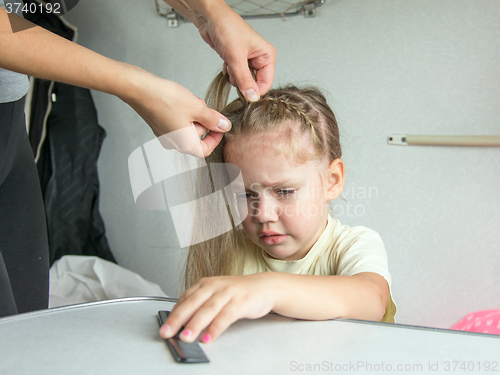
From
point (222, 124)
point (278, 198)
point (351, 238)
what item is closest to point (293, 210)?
point (278, 198)

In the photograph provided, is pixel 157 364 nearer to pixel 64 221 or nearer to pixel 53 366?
pixel 53 366

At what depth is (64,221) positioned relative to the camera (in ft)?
4.72

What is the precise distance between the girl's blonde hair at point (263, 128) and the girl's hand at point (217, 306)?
0.36m

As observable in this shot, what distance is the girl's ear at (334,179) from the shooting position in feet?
2.73

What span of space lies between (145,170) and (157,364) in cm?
74

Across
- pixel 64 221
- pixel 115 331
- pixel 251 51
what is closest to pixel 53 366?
pixel 115 331

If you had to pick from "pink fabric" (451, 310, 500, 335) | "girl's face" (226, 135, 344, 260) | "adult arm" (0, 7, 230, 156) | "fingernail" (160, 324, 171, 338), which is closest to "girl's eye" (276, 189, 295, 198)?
"girl's face" (226, 135, 344, 260)

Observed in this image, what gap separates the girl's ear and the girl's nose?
149 millimetres

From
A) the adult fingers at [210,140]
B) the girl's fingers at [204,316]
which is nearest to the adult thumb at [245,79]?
the adult fingers at [210,140]

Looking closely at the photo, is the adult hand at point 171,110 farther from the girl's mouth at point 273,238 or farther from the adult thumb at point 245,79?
the girl's mouth at point 273,238

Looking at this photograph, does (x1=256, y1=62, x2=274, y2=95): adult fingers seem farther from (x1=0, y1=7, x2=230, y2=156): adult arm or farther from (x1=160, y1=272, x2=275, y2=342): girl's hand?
(x1=160, y1=272, x2=275, y2=342): girl's hand

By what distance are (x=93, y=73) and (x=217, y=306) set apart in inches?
12.0

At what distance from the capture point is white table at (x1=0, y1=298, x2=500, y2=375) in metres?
0.32

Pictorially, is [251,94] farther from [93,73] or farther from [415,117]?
[415,117]
